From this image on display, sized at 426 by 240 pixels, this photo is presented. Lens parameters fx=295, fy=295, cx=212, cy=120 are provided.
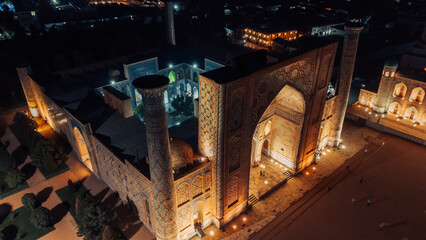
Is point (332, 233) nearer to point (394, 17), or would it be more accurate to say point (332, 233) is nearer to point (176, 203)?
point (176, 203)

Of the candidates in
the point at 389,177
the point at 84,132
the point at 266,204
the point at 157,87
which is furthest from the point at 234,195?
the point at 389,177

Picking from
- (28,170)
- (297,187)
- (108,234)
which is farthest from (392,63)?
(28,170)

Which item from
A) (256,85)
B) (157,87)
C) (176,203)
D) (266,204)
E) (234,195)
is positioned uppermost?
(157,87)

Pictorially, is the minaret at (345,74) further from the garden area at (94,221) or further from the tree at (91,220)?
the tree at (91,220)

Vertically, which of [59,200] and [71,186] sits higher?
[71,186]

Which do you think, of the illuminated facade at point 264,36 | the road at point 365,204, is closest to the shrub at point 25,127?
the road at point 365,204

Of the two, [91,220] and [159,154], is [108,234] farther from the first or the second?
[159,154]

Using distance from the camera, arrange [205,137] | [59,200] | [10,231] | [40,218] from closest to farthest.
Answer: [205,137]
[40,218]
[10,231]
[59,200]
